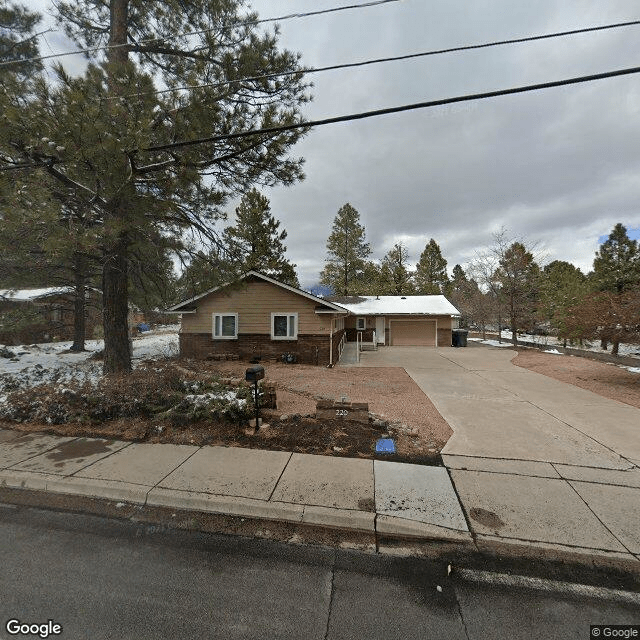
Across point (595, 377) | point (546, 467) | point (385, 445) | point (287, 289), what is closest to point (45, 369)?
point (287, 289)

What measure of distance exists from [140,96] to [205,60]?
2311 millimetres

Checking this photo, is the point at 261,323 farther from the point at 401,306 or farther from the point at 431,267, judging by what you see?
the point at 431,267

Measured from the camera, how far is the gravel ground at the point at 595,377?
29.1 ft

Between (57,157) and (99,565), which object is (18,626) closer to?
Result: (99,565)

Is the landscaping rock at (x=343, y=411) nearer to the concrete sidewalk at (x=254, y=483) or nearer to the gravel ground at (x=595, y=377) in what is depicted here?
the concrete sidewalk at (x=254, y=483)

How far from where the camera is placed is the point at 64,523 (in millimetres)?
3295

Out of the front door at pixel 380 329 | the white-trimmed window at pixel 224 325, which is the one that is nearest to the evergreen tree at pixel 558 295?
the front door at pixel 380 329

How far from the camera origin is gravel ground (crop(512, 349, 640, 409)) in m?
8.86

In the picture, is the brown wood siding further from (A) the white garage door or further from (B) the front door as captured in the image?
(A) the white garage door

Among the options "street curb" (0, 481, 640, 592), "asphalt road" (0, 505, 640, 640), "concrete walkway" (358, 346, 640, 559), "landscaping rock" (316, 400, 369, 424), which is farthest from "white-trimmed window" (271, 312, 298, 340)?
"asphalt road" (0, 505, 640, 640)

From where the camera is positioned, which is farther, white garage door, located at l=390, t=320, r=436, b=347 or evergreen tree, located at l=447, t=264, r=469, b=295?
evergreen tree, located at l=447, t=264, r=469, b=295

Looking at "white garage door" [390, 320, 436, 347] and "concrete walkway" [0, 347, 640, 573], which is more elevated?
"white garage door" [390, 320, 436, 347]

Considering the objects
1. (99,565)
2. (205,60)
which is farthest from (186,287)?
(99,565)

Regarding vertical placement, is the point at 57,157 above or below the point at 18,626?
above
